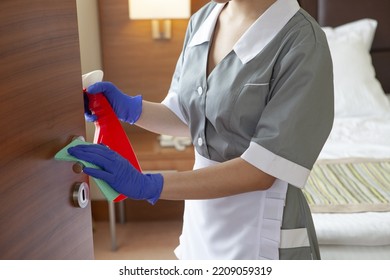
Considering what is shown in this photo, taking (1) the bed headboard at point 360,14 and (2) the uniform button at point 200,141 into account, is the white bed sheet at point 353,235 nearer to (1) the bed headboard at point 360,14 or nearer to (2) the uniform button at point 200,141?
(2) the uniform button at point 200,141

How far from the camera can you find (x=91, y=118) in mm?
1262

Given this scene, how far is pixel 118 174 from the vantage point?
3.43 ft

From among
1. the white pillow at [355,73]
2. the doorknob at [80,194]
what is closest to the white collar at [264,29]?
the doorknob at [80,194]

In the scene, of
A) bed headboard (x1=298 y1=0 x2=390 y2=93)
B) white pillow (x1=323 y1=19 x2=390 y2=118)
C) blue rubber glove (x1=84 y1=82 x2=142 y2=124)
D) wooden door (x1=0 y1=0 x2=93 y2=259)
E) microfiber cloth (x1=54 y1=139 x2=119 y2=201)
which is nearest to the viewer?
wooden door (x1=0 y1=0 x2=93 y2=259)

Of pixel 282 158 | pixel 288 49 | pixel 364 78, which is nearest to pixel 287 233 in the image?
pixel 282 158

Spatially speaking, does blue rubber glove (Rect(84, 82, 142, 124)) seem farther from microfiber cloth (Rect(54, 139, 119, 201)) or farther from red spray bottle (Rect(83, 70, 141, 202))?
microfiber cloth (Rect(54, 139, 119, 201))

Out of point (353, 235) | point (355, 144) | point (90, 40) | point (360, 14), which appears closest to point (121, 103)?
point (353, 235)

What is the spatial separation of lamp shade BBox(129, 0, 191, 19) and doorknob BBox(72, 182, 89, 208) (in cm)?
202

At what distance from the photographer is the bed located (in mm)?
1643

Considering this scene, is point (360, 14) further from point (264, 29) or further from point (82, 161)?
point (82, 161)

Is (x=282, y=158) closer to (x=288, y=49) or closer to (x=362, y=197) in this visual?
(x=288, y=49)

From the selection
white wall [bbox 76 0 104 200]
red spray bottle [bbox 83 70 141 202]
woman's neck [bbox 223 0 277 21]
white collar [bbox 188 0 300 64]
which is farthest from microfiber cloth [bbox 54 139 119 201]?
white wall [bbox 76 0 104 200]

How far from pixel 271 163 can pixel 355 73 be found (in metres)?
1.92

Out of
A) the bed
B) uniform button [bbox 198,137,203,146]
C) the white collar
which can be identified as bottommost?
the bed
